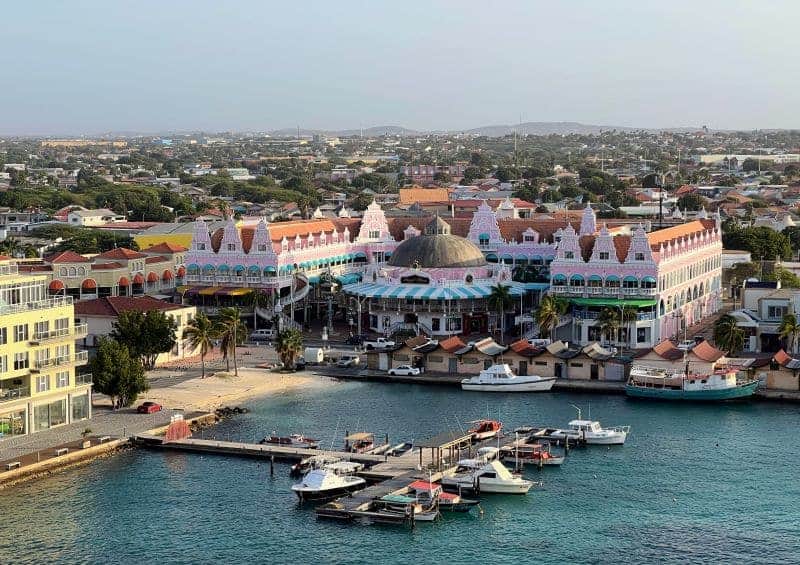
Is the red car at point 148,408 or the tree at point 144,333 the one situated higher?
the tree at point 144,333

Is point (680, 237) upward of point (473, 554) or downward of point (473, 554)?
upward

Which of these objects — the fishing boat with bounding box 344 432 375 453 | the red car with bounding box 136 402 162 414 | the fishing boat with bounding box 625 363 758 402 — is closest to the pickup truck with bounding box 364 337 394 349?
the fishing boat with bounding box 625 363 758 402

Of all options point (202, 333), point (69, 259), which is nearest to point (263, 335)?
point (202, 333)

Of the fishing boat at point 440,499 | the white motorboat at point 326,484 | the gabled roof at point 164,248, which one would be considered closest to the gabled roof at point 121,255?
the gabled roof at point 164,248

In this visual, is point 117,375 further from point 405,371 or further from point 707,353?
point 707,353

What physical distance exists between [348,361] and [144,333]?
38.1 feet

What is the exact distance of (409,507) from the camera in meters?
48.1

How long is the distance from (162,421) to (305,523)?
15.8 meters

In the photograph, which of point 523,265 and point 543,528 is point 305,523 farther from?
point 523,265

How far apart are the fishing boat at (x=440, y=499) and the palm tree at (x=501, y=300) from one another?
35.1 meters

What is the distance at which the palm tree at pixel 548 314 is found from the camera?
79.6m

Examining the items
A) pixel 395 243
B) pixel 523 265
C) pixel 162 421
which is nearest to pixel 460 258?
pixel 523 265

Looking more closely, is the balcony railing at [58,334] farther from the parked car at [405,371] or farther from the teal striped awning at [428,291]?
the teal striped awning at [428,291]

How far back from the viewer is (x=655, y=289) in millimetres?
83812
